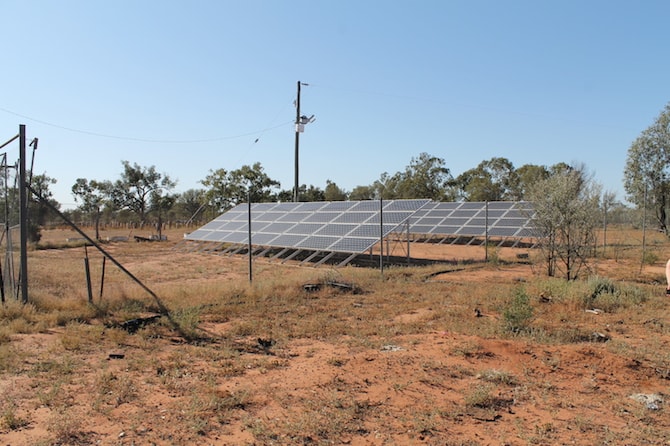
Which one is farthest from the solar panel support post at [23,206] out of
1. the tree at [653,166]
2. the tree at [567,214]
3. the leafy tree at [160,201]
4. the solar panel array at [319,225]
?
the leafy tree at [160,201]

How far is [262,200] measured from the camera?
45.1 meters

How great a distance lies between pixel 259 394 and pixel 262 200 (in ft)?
133

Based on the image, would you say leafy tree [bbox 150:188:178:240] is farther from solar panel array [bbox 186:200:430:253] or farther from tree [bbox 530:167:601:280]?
tree [bbox 530:167:601:280]

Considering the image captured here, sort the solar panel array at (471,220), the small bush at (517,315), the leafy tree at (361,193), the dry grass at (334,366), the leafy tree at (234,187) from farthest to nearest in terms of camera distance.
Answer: the leafy tree at (361,193), the leafy tree at (234,187), the solar panel array at (471,220), the small bush at (517,315), the dry grass at (334,366)

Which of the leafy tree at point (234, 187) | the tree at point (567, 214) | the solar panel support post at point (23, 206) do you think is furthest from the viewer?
the leafy tree at point (234, 187)

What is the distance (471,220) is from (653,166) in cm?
1200

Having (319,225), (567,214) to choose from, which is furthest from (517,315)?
(319,225)

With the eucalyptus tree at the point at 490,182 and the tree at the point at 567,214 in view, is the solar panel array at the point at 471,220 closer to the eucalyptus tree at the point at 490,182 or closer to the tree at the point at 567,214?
the tree at the point at 567,214

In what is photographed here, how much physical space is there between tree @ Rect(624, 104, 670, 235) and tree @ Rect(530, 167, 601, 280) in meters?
18.5

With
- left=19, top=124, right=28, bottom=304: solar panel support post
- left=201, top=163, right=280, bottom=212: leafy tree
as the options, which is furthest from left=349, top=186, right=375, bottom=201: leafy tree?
left=19, top=124, right=28, bottom=304: solar panel support post

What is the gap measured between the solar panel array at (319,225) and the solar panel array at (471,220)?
17.4ft

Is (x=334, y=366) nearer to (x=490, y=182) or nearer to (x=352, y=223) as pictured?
(x=352, y=223)

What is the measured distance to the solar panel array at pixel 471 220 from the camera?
2467 cm

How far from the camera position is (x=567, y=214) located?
40.9ft
